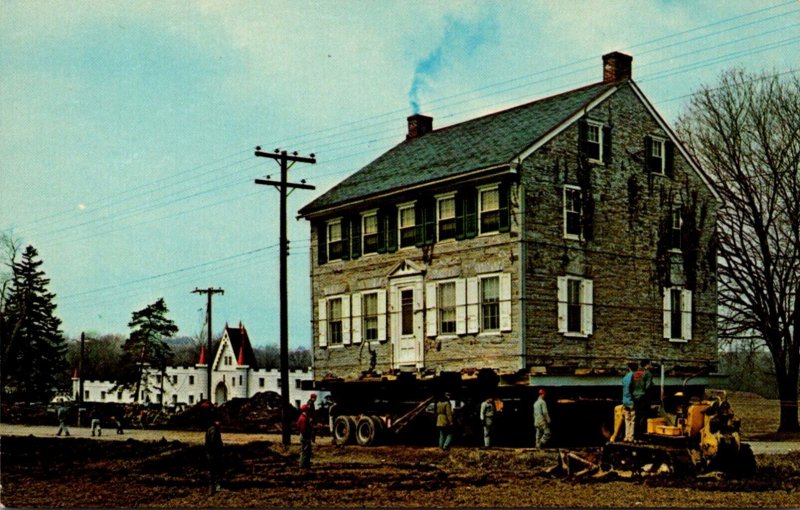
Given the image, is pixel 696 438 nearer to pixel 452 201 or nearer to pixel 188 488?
pixel 188 488

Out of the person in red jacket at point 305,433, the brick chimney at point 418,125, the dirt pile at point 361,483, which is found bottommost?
the dirt pile at point 361,483

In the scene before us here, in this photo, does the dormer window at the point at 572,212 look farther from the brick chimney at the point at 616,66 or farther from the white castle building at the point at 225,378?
the white castle building at the point at 225,378

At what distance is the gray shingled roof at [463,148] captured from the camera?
34.3 m

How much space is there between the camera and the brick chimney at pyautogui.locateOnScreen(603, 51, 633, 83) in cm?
3625

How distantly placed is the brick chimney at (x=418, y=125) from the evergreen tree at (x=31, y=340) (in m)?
45.9

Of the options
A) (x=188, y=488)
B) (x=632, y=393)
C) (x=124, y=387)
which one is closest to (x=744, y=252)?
(x=632, y=393)

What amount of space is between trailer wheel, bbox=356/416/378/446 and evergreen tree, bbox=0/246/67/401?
175ft

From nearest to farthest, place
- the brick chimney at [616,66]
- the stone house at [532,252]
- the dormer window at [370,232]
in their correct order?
the stone house at [532,252] → the brick chimney at [616,66] → the dormer window at [370,232]

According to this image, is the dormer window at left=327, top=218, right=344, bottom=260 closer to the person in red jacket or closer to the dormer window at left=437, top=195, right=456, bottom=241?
the dormer window at left=437, top=195, right=456, bottom=241

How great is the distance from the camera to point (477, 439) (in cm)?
3300

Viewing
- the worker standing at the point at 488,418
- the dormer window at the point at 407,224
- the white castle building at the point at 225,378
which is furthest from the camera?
the white castle building at the point at 225,378

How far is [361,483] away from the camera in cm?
2277

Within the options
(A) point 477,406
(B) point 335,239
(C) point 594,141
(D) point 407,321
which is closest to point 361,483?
(A) point 477,406

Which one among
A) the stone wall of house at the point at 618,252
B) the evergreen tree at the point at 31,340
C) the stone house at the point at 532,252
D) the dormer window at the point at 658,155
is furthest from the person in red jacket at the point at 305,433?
the evergreen tree at the point at 31,340
